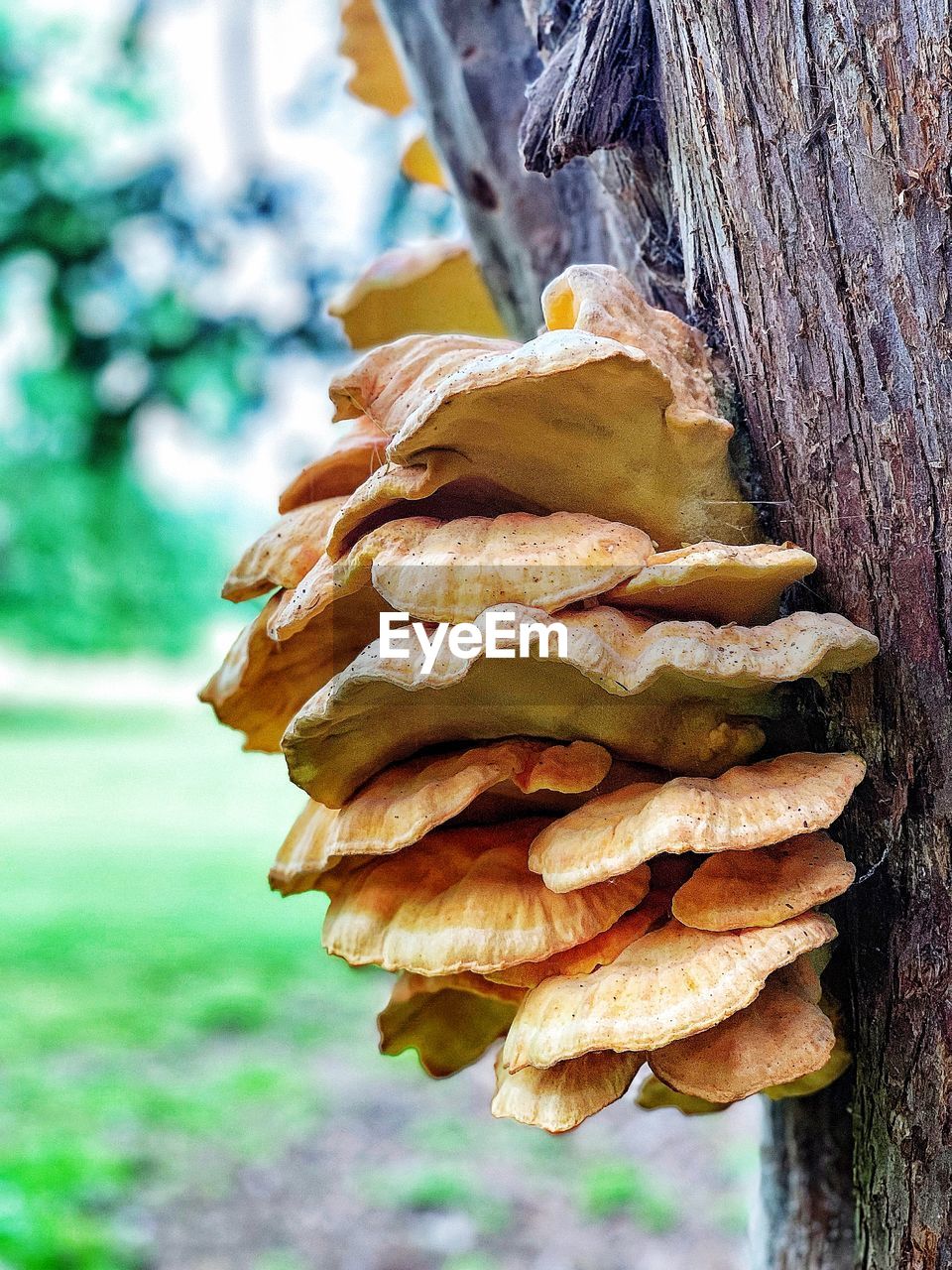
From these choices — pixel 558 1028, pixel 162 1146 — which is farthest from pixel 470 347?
pixel 162 1146

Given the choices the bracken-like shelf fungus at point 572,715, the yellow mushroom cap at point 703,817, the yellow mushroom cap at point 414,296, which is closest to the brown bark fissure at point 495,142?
the yellow mushroom cap at point 414,296

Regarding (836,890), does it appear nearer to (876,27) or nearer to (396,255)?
(876,27)

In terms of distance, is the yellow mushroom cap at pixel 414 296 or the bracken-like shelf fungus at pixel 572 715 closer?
the bracken-like shelf fungus at pixel 572 715

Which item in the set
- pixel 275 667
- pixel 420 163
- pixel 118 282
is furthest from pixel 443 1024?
pixel 118 282

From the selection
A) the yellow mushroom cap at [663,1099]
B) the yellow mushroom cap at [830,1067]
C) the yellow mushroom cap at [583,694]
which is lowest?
the yellow mushroom cap at [663,1099]

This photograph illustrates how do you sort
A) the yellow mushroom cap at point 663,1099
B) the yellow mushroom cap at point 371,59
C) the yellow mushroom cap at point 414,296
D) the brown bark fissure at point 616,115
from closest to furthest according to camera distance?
the brown bark fissure at point 616,115, the yellow mushroom cap at point 663,1099, the yellow mushroom cap at point 414,296, the yellow mushroom cap at point 371,59

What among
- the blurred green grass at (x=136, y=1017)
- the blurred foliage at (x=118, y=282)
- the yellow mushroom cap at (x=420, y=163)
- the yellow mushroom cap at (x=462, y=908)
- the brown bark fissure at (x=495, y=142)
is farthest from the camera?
the blurred foliage at (x=118, y=282)

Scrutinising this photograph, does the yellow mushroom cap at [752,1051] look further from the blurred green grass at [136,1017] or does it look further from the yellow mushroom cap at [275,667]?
the blurred green grass at [136,1017]
